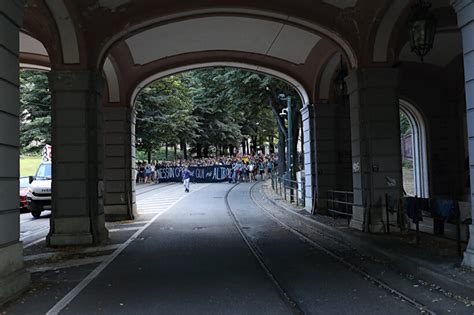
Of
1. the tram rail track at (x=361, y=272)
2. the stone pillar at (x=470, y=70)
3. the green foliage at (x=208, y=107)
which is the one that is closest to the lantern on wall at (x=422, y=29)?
the stone pillar at (x=470, y=70)

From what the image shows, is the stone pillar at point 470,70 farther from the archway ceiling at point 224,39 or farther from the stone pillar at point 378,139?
the archway ceiling at point 224,39

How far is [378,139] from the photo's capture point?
38.0 feet

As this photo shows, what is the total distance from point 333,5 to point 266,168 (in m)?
40.3

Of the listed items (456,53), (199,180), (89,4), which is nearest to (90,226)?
(89,4)

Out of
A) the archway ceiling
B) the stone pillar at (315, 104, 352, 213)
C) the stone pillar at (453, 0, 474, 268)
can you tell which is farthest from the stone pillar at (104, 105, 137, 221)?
the stone pillar at (453, 0, 474, 268)

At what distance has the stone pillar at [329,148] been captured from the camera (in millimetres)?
16547

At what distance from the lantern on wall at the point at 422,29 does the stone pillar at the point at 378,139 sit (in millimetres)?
2912

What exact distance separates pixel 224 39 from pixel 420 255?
9.24 metres

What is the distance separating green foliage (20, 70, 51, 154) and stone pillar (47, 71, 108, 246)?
70.3ft

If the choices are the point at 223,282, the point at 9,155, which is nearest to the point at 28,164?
the point at 9,155

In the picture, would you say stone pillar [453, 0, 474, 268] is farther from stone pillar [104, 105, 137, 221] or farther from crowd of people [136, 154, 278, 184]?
crowd of people [136, 154, 278, 184]

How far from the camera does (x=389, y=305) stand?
600cm

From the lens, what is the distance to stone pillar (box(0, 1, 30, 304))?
6277mm

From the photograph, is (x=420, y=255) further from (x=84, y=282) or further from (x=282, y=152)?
(x=282, y=152)
